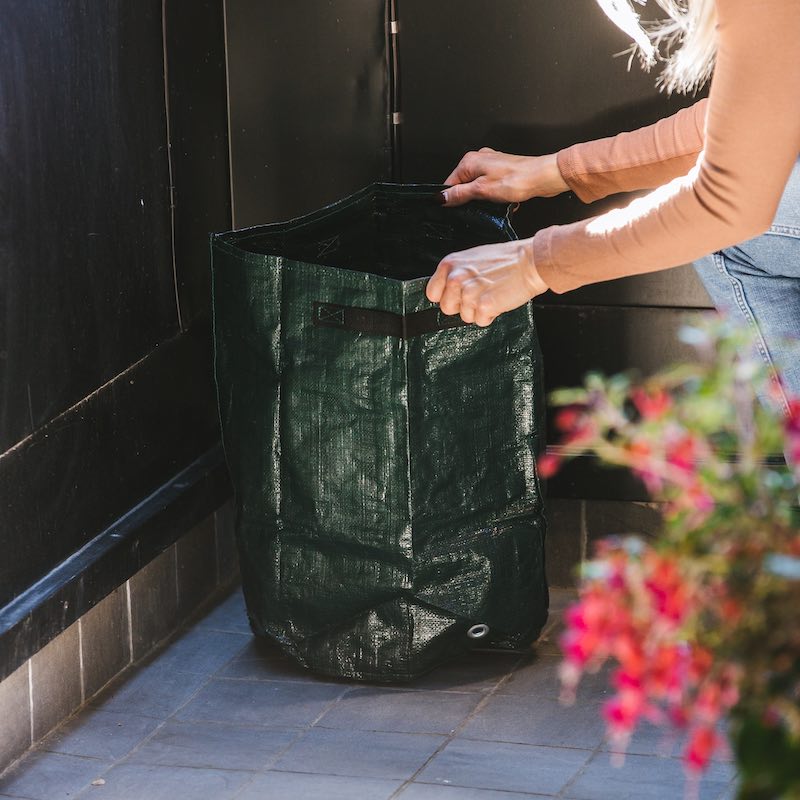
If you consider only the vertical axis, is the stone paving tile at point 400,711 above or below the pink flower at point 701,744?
below

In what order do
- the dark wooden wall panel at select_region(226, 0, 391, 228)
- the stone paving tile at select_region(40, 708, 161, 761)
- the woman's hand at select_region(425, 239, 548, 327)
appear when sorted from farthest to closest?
the dark wooden wall panel at select_region(226, 0, 391, 228) < the stone paving tile at select_region(40, 708, 161, 761) < the woman's hand at select_region(425, 239, 548, 327)

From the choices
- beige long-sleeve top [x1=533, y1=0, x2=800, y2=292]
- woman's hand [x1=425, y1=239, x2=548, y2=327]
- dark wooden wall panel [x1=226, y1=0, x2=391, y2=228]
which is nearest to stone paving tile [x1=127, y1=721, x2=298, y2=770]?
woman's hand [x1=425, y1=239, x2=548, y2=327]

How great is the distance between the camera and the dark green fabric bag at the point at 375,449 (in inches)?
102

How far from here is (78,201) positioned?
106 inches

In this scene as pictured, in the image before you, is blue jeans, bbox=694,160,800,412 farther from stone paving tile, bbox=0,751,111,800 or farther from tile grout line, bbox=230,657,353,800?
stone paving tile, bbox=0,751,111,800

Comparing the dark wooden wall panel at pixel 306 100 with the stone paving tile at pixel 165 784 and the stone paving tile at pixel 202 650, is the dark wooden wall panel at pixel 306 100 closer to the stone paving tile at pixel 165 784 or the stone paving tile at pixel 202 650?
the stone paving tile at pixel 202 650

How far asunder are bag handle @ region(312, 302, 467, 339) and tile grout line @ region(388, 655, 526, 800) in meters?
0.72

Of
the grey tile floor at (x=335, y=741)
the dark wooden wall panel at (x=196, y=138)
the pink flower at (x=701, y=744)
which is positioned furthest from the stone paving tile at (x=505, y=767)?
the pink flower at (x=701, y=744)

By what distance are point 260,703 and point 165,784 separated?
0.36 metres

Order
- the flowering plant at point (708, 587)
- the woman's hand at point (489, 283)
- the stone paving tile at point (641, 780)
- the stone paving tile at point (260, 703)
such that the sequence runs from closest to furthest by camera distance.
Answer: the flowering plant at point (708, 587), the woman's hand at point (489, 283), the stone paving tile at point (641, 780), the stone paving tile at point (260, 703)

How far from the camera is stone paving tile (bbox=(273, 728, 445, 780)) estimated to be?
7.99 ft

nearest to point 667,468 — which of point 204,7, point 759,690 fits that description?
point 759,690

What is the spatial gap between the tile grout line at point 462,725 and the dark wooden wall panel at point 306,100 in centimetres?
117

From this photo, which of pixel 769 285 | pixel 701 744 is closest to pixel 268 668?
pixel 769 285
